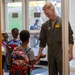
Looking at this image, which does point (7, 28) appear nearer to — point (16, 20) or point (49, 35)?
point (16, 20)

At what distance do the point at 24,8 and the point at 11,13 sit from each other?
1.47 feet

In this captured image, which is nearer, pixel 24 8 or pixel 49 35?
pixel 49 35

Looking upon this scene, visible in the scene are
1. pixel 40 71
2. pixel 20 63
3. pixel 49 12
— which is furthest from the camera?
pixel 40 71

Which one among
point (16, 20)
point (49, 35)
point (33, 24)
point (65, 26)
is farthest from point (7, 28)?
point (65, 26)

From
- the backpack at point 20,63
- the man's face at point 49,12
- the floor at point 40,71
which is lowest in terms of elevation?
the floor at point 40,71

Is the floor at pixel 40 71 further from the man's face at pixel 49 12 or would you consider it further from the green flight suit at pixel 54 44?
the man's face at pixel 49 12

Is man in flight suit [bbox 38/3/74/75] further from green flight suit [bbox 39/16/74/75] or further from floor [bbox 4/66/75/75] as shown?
floor [bbox 4/66/75/75]

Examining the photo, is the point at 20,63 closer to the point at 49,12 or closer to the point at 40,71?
the point at 49,12

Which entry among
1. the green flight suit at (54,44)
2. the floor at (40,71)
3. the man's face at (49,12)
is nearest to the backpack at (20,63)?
the green flight suit at (54,44)

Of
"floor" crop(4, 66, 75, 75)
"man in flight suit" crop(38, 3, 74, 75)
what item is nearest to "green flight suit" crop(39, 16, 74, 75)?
"man in flight suit" crop(38, 3, 74, 75)

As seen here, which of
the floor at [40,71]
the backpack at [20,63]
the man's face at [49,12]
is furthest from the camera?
the floor at [40,71]

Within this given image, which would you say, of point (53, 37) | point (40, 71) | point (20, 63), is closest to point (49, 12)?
point (53, 37)

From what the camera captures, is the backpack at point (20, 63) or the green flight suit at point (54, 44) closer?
the backpack at point (20, 63)

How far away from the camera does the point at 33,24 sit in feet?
19.4
